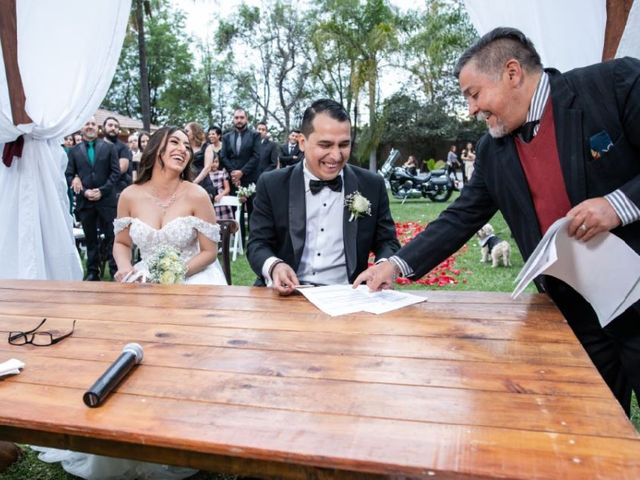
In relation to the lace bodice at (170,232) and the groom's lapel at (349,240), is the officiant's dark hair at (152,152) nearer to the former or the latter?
the lace bodice at (170,232)

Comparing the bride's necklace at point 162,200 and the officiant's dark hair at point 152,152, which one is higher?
the officiant's dark hair at point 152,152

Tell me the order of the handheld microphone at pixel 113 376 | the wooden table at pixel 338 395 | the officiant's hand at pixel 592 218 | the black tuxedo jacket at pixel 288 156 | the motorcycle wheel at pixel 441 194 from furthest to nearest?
the motorcycle wheel at pixel 441 194, the black tuxedo jacket at pixel 288 156, the officiant's hand at pixel 592 218, the handheld microphone at pixel 113 376, the wooden table at pixel 338 395

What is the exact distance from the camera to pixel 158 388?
1.33m

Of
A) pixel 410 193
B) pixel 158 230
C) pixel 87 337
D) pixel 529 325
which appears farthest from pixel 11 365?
pixel 410 193

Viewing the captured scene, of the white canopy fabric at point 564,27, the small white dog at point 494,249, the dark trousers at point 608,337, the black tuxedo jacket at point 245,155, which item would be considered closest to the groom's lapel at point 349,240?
the dark trousers at point 608,337

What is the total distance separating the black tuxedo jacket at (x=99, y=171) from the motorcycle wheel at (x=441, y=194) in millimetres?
11151

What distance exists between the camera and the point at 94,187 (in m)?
6.56

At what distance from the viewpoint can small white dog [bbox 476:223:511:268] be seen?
20.9ft

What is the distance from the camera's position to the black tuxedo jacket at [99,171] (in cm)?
649

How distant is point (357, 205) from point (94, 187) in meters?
4.90

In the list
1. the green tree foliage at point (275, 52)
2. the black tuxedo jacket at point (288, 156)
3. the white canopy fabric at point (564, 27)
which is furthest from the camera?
the green tree foliage at point (275, 52)

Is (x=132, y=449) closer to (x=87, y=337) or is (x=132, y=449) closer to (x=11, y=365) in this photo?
(x=11, y=365)

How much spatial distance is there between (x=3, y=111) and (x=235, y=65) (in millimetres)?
32800

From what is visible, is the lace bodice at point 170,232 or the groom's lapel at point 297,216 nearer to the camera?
the groom's lapel at point 297,216
